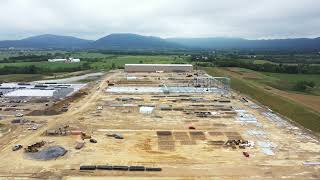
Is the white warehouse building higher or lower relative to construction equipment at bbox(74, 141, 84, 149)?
higher

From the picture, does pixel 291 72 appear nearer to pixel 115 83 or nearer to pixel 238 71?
pixel 238 71

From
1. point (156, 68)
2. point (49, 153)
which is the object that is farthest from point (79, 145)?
point (156, 68)

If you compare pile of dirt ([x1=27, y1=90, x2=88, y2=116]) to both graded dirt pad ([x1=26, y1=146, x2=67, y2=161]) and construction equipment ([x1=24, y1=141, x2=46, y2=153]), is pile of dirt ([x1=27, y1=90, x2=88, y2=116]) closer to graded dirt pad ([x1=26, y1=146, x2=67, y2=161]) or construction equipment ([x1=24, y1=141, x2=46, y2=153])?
construction equipment ([x1=24, y1=141, x2=46, y2=153])

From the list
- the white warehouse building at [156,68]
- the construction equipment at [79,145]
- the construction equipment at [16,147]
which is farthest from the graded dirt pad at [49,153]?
the white warehouse building at [156,68]

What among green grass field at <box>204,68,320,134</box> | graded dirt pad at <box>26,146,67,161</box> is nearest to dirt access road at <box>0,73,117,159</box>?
graded dirt pad at <box>26,146,67,161</box>

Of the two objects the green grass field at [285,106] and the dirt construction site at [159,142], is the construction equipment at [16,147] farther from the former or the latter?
the green grass field at [285,106]
